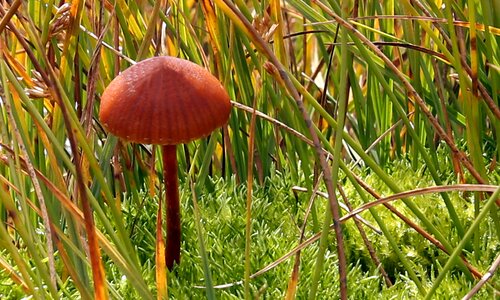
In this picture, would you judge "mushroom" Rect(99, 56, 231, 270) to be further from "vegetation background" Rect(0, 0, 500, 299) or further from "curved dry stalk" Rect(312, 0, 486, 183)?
"curved dry stalk" Rect(312, 0, 486, 183)

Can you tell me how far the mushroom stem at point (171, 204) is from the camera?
1257mm

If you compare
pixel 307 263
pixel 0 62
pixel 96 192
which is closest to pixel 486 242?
pixel 307 263

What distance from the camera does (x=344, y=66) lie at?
0.95 meters

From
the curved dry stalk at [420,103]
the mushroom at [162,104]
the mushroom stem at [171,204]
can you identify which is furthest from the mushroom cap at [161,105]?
the curved dry stalk at [420,103]

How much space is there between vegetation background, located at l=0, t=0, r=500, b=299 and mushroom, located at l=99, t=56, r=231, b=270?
69mm

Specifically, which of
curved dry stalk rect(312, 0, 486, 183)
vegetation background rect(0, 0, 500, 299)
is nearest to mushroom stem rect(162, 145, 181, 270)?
vegetation background rect(0, 0, 500, 299)

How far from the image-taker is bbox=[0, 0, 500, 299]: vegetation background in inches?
40.8

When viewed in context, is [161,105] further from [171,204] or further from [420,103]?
[420,103]

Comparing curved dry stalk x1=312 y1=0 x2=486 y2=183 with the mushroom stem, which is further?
the mushroom stem

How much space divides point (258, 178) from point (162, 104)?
0.62m

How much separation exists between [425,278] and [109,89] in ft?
1.90

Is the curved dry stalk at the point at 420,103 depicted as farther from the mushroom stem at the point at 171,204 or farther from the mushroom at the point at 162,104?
the mushroom stem at the point at 171,204

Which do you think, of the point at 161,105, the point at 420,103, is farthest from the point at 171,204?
the point at 420,103

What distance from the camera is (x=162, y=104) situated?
3.70 ft
